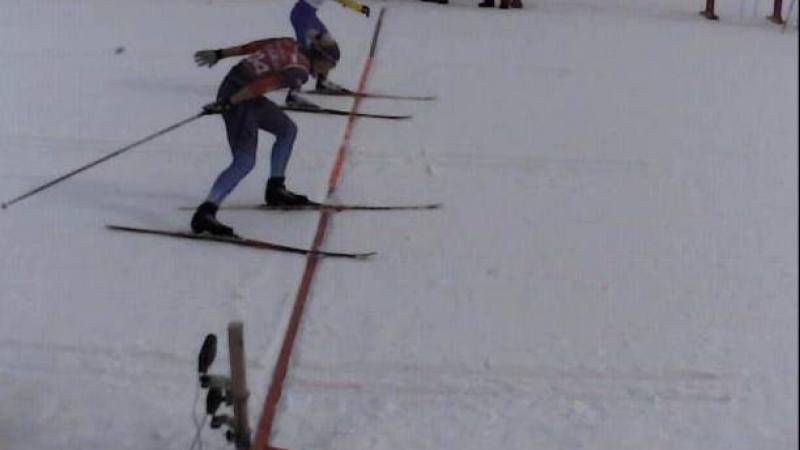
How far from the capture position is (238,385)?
9.11ft

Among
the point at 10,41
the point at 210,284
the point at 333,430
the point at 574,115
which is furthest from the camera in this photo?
the point at 10,41

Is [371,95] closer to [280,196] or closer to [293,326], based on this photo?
[280,196]

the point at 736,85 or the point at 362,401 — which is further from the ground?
the point at 362,401

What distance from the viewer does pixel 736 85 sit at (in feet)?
26.9

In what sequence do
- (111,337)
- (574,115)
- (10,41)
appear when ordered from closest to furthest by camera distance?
1. (111,337)
2. (574,115)
3. (10,41)

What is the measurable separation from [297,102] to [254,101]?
8.36ft

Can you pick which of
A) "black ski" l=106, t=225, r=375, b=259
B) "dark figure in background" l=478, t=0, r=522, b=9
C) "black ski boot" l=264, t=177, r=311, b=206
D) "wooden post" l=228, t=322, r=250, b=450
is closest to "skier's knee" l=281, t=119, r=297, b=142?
"black ski boot" l=264, t=177, r=311, b=206

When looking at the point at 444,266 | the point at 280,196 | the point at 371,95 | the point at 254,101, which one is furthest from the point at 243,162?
the point at 371,95

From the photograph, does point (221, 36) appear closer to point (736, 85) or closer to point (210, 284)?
point (736, 85)

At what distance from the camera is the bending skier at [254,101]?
4750 millimetres

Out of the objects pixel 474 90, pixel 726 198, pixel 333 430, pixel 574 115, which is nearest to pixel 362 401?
pixel 333 430

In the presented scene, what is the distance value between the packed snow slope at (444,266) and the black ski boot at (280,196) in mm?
91

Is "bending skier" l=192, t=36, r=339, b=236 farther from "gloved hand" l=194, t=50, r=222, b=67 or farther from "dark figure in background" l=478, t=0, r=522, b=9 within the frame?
"dark figure in background" l=478, t=0, r=522, b=9

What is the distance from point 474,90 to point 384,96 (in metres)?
0.76
